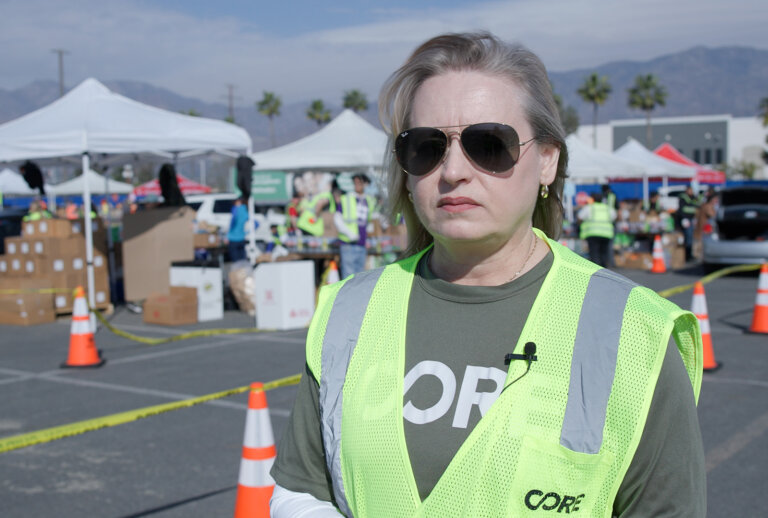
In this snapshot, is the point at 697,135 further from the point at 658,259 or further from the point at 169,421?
the point at 169,421

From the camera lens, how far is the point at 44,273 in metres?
12.5

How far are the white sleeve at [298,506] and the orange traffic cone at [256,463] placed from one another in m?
1.60

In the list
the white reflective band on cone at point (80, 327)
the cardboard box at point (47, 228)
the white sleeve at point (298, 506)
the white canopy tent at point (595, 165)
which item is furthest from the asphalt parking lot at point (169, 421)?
the white canopy tent at point (595, 165)

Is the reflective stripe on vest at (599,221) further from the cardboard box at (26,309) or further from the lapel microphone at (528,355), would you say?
the lapel microphone at (528,355)

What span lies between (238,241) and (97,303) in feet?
9.19

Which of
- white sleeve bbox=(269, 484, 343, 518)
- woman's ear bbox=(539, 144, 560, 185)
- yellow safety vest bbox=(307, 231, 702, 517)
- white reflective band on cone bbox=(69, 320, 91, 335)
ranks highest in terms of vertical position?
woman's ear bbox=(539, 144, 560, 185)

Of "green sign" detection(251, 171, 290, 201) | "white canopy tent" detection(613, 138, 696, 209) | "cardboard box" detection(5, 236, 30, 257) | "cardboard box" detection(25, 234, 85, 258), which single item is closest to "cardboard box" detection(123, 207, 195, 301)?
"cardboard box" detection(25, 234, 85, 258)

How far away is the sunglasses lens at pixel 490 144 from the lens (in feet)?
5.69

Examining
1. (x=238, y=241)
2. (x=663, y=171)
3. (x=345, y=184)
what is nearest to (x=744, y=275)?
(x=663, y=171)

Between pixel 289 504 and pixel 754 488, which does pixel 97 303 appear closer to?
pixel 754 488

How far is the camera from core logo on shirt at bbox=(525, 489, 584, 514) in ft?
4.99

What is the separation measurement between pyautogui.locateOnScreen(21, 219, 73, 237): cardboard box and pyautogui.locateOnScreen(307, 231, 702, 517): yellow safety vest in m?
12.1

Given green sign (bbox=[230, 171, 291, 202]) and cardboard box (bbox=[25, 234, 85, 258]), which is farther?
green sign (bbox=[230, 171, 291, 202])

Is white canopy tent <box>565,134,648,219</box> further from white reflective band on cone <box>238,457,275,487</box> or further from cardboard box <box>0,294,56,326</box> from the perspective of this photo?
white reflective band on cone <box>238,457,275,487</box>
